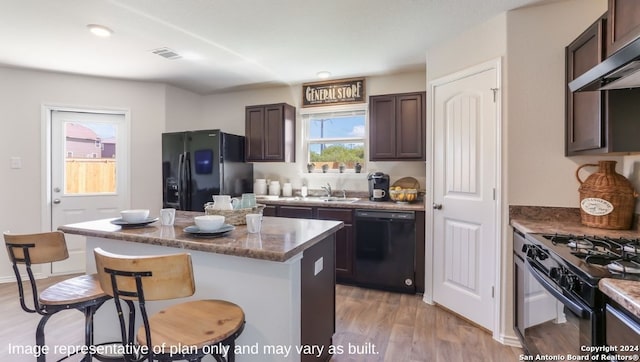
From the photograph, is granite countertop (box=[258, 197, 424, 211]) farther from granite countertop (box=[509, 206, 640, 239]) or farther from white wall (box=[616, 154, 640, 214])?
white wall (box=[616, 154, 640, 214])

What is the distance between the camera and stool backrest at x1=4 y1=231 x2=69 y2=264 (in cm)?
157

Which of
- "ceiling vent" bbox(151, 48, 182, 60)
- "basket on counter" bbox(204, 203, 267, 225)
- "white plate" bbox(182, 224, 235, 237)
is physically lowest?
"white plate" bbox(182, 224, 235, 237)

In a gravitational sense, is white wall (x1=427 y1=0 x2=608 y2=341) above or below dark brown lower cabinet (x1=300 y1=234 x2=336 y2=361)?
above

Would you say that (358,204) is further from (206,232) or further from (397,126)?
(206,232)

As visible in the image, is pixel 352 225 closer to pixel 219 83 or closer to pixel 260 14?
pixel 260 14

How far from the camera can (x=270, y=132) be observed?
4.11 metres

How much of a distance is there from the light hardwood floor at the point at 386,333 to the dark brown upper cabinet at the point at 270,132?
204 centimetres

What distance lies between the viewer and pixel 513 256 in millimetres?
2238

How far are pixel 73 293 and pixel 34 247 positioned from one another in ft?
1.01

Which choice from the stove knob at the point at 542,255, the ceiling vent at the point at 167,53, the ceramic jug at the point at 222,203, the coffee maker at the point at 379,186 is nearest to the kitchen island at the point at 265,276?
the ceramic jug at the point at 222,203

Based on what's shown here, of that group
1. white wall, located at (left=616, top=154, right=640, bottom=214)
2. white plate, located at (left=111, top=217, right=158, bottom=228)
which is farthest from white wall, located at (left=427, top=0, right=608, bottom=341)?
white plate, located at (left=111, top=217, right=158, bottom=228)

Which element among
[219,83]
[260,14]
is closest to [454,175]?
[260,14]

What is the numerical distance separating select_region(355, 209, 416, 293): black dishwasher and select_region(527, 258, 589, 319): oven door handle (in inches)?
53.4

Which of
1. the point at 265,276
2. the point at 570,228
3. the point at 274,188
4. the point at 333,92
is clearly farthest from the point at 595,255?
the point at 274,188
